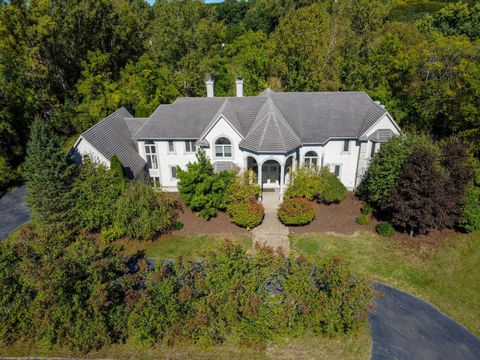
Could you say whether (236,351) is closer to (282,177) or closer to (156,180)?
(282,177)

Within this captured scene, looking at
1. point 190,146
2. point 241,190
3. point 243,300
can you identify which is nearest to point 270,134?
point 241,190

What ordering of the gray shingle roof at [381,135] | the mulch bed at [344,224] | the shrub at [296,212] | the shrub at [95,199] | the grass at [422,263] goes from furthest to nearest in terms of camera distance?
the gray shingle roof at [381,135]
the shrub at [296,212]
the mulch bed at [344,224]
the shrub at [95,199]
the grass at [422,263]

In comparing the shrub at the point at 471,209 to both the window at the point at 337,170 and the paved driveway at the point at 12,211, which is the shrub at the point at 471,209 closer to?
the window at the point at 337,170

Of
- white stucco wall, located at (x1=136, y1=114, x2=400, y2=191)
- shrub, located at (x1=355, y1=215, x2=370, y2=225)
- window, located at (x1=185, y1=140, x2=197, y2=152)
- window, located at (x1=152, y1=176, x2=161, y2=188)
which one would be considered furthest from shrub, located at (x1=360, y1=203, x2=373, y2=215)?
window, located at (x1=152, y1=176, x2=161, y2=188)

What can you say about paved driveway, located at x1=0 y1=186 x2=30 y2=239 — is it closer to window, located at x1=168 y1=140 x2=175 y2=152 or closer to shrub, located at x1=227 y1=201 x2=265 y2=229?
window, located at x1=168 y1=140 x2=175 y2=152

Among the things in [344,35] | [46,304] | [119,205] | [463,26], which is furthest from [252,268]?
[463,26]

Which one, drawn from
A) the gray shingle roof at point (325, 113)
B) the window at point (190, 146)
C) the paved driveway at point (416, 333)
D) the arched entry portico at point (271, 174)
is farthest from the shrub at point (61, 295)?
the gray shingle roof at point (325, 113)
